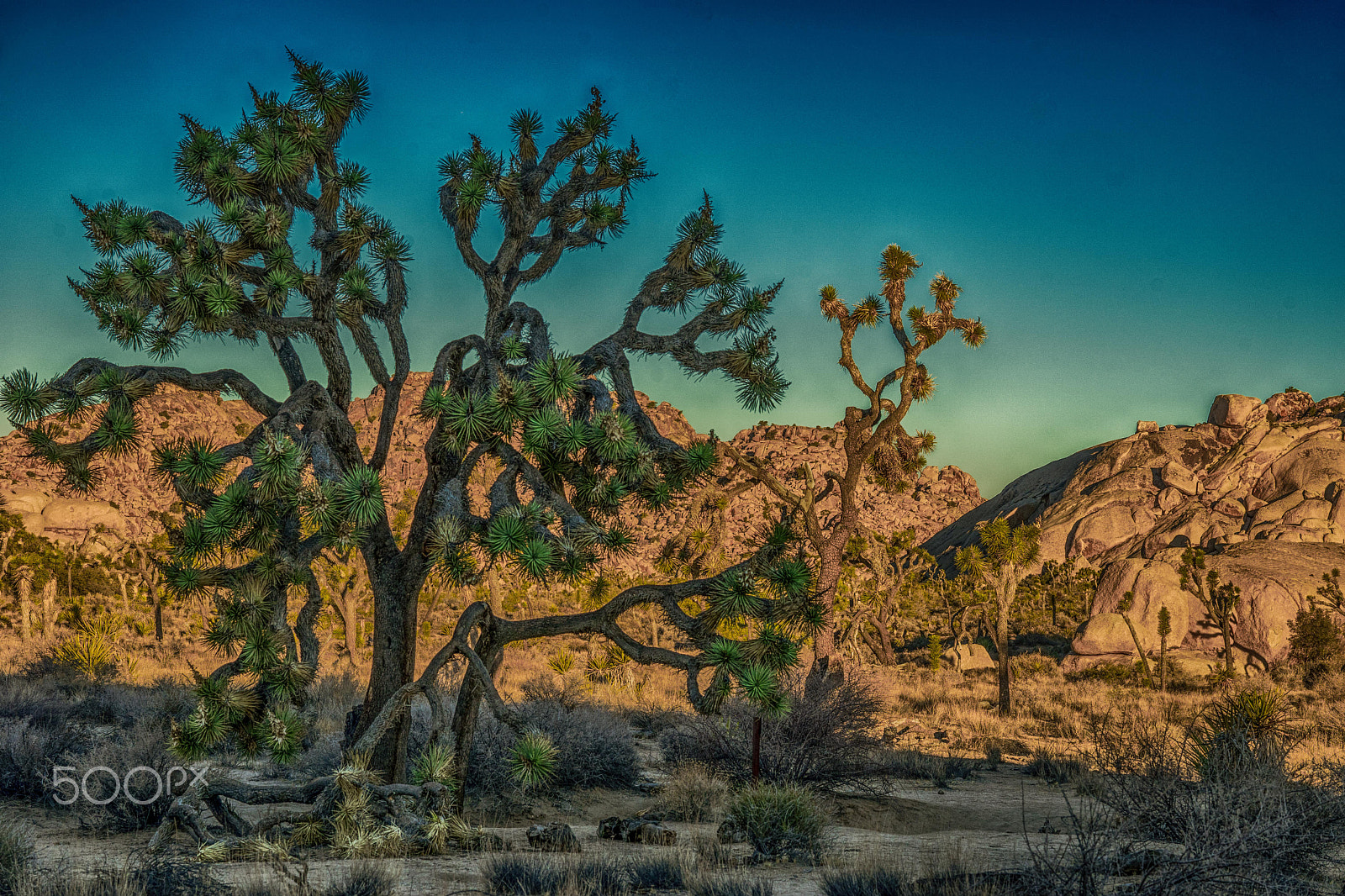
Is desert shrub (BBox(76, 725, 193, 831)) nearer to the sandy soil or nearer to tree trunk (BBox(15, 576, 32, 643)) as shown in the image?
the sandy soil

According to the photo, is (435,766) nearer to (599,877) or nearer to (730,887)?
(599,877)

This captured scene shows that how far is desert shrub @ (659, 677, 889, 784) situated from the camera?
10828 mm

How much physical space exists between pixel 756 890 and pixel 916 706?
17.2 m

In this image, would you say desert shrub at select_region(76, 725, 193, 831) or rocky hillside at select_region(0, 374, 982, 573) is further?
rocky hillside at select_region(0, 374, 982, 573)

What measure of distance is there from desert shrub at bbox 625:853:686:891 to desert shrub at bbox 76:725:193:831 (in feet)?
14.2

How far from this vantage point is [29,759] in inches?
379

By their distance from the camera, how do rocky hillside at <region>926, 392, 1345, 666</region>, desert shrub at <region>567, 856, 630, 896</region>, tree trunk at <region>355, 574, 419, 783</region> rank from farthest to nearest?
rocky hillside at <region>926, 392, 1345, 666</region>, tree trunk at <region>355, 574, 419, 783</region>, desert shrub at <region>567, 856, 630, 896</region>

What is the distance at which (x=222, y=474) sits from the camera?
6582 mm

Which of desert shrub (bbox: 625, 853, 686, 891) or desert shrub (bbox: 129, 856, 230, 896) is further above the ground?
desert shrub (bbox: 129, 856, 230, 896)

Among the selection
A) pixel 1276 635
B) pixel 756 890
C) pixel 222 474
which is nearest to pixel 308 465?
pixel 222 474

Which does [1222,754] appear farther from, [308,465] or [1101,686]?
[1101,686]

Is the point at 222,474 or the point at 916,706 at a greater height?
the point at 222,474

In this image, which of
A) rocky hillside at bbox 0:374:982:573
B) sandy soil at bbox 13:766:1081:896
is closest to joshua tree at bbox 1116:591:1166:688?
rocky hillside at bbox 0:374:982:573

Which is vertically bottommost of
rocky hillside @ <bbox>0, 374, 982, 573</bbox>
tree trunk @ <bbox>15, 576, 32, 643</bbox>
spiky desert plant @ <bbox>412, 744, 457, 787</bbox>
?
spiky desert plant @ <bbox>412, 744, 457, 787</bbox>
